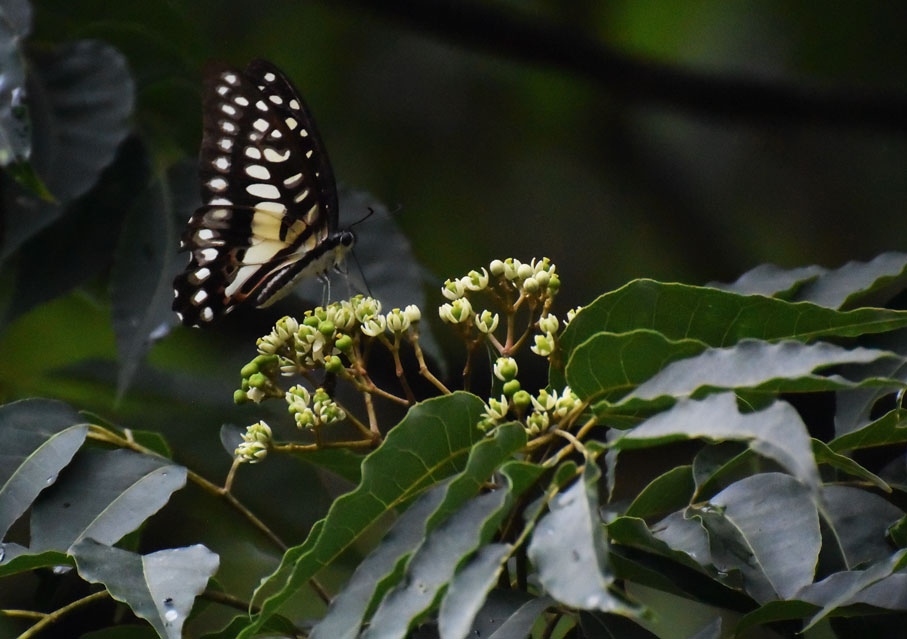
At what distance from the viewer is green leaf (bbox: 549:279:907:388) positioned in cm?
81

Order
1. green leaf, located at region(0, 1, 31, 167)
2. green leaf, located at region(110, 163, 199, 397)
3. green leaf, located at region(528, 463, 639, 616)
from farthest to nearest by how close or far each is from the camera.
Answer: green leaf, located at region(110, 163, 199, 397), green leaf, located at region(0, 1, 31, 167), green leaf, located at region(528, 463, 639, 616)

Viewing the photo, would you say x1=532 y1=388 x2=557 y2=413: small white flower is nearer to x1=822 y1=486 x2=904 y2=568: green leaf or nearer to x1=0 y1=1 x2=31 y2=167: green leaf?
x1=822 y1=486 x2=904 y2=568: green leaf

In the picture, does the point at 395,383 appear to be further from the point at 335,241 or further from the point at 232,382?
the point at 335,241

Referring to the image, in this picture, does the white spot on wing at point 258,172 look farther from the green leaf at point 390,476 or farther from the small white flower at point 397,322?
the green leaf at point 390,476

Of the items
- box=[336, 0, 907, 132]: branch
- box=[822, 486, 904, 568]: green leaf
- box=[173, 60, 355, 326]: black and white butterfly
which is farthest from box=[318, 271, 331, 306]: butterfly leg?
box=[336, 0, 907, 132]: branch

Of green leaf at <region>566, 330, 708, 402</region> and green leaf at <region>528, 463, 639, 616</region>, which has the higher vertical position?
green leaf at <region>566, 330, 708, 402</region>

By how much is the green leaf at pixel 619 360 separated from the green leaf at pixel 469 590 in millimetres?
182

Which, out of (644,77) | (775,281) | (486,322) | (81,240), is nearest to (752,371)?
(486,322)

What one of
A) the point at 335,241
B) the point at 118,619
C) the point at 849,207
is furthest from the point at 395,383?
the point at 849,207

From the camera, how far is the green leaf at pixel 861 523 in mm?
890

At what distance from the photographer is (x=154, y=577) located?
0.80 m

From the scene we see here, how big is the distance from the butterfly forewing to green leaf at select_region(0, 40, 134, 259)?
16cm

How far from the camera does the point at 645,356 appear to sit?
0.75 metres

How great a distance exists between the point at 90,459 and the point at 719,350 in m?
0.65
